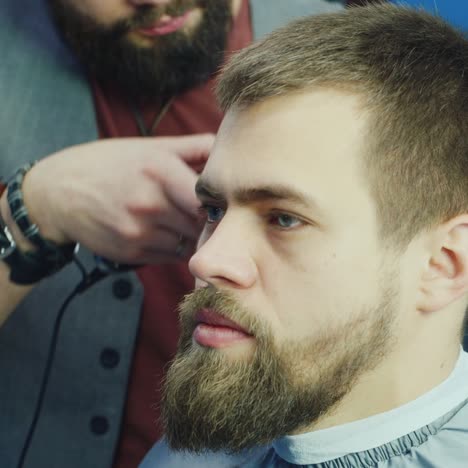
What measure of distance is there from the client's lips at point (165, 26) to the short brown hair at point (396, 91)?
0.51 meters

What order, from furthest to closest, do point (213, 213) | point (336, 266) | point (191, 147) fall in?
point (191, 147), point (213, 213), point (336, 266)

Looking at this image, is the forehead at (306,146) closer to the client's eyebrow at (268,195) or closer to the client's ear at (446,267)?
the client's eyebrow at (268,195)

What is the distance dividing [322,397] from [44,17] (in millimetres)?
1112

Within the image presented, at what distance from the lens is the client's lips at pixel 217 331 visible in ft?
3.44

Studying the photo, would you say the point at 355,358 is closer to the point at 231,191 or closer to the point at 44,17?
the point at 231,191

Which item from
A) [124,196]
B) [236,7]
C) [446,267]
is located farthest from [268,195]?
[236,7]

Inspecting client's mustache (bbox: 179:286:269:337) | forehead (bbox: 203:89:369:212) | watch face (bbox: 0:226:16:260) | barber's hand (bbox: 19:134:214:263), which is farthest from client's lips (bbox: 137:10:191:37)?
client's mustache (bbox: 179:286:269:337)

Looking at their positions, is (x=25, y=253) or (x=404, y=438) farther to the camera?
(x=25, y=253)

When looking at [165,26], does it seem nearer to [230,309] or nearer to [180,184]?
[180,184]

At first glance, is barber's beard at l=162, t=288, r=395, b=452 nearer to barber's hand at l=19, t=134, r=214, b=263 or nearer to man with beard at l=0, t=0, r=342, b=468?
barber's hand at l=19, t=134, r=214, b=263

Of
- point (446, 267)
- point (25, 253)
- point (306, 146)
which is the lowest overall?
point (25, 253)

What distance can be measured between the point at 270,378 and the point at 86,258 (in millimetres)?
702

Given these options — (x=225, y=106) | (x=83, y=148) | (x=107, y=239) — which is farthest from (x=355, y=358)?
(x=83, y=148)

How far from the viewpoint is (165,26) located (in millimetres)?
1623
